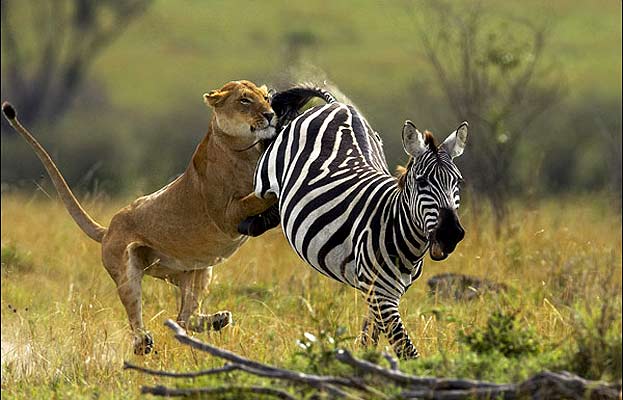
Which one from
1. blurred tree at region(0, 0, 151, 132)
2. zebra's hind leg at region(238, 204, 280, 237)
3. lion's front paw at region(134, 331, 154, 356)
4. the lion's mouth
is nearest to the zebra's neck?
zebra's hind leg at region(238, 204, 280, 237)

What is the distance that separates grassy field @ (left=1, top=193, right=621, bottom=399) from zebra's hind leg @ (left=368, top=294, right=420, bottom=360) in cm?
16

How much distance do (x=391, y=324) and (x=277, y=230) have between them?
4272mm

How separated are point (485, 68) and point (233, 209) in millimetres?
7013

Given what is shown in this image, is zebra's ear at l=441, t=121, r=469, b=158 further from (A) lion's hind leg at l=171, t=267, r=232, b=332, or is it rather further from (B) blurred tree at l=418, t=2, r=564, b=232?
(B) blurred tree at l=418, t=2, r=564, b=232

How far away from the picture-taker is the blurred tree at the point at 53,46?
36.1m

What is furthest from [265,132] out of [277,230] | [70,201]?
[277,230]

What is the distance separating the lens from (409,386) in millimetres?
5184

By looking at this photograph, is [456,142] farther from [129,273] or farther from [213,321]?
[129,273]

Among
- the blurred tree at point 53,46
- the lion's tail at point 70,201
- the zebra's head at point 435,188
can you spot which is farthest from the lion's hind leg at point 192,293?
the blurred tree at point 53,46

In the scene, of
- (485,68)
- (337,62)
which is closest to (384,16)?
(337,62)

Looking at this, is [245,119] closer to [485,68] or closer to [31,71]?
[485,68]

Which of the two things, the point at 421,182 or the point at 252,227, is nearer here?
the point at 421,182

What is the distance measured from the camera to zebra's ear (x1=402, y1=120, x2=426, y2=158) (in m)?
6.57

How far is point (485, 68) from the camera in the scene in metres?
14.8
